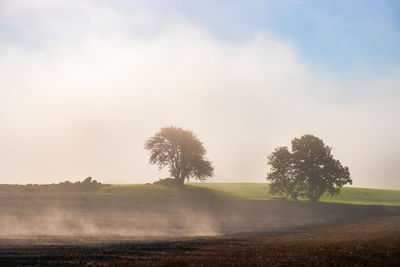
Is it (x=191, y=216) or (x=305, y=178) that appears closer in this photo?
(x=191, y=216)

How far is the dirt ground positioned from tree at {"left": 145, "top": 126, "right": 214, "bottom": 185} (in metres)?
Answer: 17.5

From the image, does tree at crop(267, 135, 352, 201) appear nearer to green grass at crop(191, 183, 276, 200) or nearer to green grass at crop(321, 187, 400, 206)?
green grass at crop(191, 183, 276, 200)

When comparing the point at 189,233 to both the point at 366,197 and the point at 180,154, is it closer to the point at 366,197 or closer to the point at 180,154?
the point at 180,154

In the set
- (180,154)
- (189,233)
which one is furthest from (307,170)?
(189,233)

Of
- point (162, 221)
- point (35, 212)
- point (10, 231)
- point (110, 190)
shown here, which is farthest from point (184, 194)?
point (10, 231)

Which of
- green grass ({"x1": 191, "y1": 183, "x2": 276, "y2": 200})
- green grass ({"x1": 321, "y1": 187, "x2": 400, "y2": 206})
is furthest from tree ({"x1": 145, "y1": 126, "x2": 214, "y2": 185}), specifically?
green grass ({"x1": 321, "y1": 187, "x2": 400, "y2": 206})

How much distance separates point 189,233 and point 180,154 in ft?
162

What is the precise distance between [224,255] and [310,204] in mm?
60089

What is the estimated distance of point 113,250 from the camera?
23.5 m

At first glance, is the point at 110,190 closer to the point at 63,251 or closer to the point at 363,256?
the point at 63,251

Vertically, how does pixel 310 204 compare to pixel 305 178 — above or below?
below

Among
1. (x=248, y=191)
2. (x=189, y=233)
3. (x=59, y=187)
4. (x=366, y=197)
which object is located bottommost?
(x=189, y=233)

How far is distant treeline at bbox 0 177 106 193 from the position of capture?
228ft

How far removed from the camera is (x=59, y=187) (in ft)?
249
